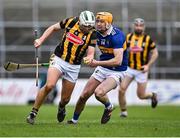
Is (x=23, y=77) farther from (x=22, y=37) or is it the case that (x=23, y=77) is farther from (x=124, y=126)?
(x=124, y=126)

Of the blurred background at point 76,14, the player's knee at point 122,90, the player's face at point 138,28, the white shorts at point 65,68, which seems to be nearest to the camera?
the white shorts at point 65,68

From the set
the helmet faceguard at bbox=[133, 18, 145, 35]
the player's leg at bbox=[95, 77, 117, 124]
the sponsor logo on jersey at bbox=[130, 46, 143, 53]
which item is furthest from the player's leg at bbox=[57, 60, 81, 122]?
the sponsor logo on jersey at bbox=[130, 46, 143, 53]

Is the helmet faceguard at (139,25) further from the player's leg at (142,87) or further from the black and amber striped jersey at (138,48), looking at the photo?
the player's leg at (142,87)

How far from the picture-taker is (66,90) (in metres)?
16.3

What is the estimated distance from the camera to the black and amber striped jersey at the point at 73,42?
1579 centimetres

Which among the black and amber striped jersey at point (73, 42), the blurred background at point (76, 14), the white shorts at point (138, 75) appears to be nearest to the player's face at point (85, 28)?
the black and amber striped jersey at point (73, 42)

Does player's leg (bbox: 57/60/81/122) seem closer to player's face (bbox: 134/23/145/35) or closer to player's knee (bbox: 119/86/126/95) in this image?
player's knee (bbox: 119/86/126/95)

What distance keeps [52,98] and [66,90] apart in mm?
19025

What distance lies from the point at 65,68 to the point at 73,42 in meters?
0.62

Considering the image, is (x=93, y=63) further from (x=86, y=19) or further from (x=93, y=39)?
(x=86, y=19)

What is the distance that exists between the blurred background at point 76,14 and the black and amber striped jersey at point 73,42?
19.8m

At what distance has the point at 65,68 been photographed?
15.9 meters

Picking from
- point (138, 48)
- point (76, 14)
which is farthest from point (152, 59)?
point (76, 14)

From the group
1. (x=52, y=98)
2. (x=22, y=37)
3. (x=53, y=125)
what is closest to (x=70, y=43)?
(x=53, y=125)
